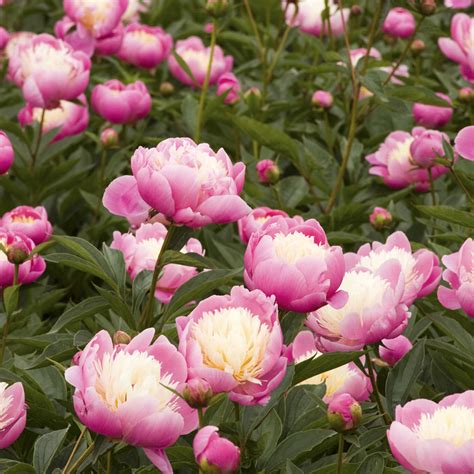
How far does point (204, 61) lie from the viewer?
2.65 metres

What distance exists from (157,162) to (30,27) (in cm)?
258

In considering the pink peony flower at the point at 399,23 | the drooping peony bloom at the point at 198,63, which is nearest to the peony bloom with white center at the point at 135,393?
the drooping peony bloom at the point at 198,63

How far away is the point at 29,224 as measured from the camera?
163 centimetres

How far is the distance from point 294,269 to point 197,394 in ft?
0.69

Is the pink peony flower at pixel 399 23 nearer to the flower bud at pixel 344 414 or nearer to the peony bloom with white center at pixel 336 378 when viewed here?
the peony bloom with white center at pixel 336 378

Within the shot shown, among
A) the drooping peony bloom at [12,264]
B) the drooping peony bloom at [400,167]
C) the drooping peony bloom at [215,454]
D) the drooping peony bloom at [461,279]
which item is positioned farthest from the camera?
the drooping peony bloom at [400,167]

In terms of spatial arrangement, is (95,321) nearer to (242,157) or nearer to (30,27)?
(242,157)

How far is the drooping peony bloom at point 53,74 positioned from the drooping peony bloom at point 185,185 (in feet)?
3.00

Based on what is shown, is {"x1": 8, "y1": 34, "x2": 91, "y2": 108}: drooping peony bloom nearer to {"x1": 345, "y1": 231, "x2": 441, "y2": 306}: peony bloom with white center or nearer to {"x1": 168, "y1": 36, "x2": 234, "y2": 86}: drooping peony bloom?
{"x1": 168, "y1": 36, "x2": 234, "y2": 86}: drooping peony bloom

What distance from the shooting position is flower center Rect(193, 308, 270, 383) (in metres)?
1.04

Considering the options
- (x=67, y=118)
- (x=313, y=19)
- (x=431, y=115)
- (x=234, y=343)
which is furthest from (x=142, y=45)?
(x=234, y=343)

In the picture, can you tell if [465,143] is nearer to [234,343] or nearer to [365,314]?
[365,314]

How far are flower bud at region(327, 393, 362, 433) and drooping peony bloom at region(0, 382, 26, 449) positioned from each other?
1.11ft

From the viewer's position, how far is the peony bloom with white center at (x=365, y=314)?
47.2 inches
